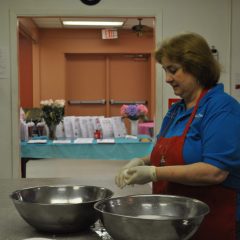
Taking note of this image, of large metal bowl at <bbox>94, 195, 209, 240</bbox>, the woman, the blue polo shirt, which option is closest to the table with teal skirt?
the woman

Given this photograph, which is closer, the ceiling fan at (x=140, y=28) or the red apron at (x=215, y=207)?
the red apron at (x=215, y=207)

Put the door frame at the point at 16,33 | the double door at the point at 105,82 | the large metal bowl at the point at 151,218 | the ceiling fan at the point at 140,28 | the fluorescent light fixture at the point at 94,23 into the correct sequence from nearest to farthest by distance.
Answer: the large metal bowl at the point at 151,218 → the door frame at the point at 16,33 → the ceiling fan at the point at 140,28 → the fluorescent light fixture at the point at 94,23 → the double door at the point at 105,82

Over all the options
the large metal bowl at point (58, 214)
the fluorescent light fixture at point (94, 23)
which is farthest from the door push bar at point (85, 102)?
the large metal bowl at point (58, 214)

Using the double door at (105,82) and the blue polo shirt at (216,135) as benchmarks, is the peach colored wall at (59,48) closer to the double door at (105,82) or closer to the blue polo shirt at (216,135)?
the double door at (105,82)

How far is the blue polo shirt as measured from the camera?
5.18 ft

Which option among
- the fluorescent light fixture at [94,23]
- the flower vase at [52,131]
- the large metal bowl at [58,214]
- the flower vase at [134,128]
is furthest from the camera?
the fluorescent light fixture at [94,23]

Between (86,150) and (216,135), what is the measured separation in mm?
3013

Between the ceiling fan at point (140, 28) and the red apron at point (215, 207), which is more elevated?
the ceiling fan at point (140, 28)

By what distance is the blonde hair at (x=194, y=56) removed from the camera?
1779 mm

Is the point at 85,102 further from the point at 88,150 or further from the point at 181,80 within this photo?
the point at 181,80

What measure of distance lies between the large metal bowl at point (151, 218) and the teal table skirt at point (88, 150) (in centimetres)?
302

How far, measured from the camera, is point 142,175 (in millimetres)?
1604

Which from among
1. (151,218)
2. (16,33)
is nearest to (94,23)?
(16,33)

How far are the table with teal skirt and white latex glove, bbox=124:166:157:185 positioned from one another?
114 inches
